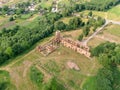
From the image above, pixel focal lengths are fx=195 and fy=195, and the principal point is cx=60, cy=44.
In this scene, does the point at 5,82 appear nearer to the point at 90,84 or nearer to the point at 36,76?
the point at 36,76

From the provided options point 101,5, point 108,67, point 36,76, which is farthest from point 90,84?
point 101,5

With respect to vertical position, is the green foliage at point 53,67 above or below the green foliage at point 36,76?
above

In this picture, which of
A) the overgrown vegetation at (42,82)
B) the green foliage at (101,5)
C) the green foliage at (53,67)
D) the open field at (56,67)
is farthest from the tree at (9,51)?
the green foliage at (101,5)

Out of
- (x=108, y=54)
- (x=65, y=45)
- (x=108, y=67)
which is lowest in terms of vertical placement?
(x=65, y=45)

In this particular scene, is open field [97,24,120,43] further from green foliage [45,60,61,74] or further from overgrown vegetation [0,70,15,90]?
overgrown vegetation [0,70,15,90]

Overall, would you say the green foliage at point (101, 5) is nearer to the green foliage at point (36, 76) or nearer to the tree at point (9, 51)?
the tree at point (9, 51)

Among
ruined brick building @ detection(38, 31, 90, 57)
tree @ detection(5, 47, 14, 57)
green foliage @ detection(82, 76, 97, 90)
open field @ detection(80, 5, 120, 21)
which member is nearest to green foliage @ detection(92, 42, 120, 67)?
ruined brick building @ detection(38, 31, 90, 57)

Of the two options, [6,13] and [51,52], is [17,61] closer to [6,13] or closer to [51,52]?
[51,52]

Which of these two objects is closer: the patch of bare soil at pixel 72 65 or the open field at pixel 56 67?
the open field at pixel 56 67
